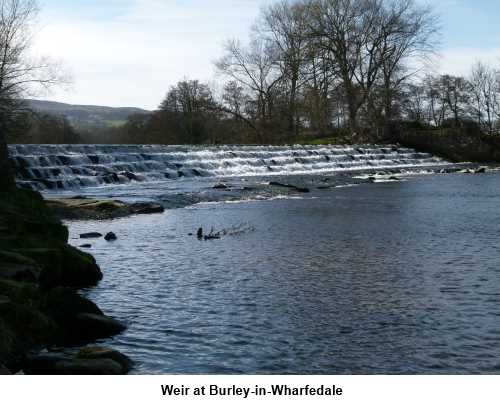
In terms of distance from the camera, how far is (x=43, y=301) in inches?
314

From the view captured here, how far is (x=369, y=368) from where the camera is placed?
659cm

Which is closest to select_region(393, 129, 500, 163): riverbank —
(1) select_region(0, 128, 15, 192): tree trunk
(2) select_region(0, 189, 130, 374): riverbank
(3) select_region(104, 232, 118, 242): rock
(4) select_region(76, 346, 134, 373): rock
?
(3) select_region(104, 232, 118, 242): rock

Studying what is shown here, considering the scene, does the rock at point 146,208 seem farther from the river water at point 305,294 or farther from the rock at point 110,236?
the rock at point 110,236

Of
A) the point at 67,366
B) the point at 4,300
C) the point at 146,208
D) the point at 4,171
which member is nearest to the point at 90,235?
the point at 4,171

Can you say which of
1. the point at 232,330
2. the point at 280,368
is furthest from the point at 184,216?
the point at 280,368

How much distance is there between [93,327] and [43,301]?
0.71 metres

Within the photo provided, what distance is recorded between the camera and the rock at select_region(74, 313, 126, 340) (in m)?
7.84

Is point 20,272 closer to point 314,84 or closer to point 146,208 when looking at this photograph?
point 146,208

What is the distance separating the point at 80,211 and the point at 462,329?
48.2 feet

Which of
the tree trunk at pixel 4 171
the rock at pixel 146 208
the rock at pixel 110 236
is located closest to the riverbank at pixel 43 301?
the tree trunk at pixel 4 171

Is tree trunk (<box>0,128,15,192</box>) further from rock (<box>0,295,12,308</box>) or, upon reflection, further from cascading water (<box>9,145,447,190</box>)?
cascading water (<box>9,145,447,190</box>)

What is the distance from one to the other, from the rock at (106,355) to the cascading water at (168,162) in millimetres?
21940

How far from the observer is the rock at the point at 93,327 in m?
7.84

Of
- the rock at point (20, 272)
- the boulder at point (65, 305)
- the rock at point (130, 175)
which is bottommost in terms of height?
the boulder at point (65, 305)
